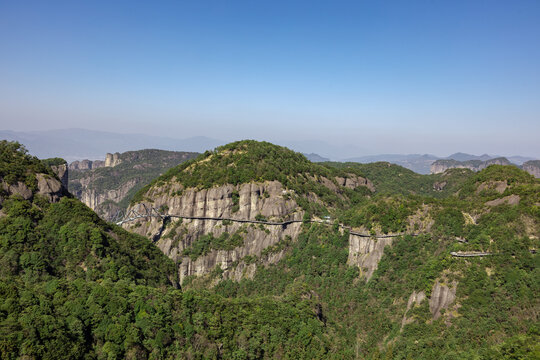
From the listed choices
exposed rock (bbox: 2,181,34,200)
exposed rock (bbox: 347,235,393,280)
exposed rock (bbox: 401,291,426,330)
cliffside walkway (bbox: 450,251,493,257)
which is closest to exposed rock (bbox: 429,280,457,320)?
exposed rock (bbox: 401,291,426,330)

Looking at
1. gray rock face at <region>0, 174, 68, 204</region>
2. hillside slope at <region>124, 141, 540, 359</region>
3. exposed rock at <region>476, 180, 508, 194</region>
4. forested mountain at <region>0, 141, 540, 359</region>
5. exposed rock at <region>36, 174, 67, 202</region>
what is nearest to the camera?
forested mountain at <region>0, 141, 540, 359</region>

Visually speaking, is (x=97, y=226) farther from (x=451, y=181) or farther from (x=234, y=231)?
(x=451, y=181)

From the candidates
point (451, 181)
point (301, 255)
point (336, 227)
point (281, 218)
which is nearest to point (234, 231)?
point (281, 218)

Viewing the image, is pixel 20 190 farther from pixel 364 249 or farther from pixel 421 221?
pixel 421 221

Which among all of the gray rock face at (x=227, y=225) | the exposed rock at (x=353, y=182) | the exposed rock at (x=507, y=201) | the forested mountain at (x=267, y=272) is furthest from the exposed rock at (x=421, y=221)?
the exposed rock at (x=353, y=182)

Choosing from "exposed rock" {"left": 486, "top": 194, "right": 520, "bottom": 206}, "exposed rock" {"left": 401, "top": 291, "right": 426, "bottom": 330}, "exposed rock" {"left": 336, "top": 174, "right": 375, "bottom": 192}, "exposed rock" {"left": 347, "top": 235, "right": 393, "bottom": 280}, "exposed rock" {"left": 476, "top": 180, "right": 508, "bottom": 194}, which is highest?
"exposed rock" {"left": 476, "top": 180, "right": 508, "bottom": 194}

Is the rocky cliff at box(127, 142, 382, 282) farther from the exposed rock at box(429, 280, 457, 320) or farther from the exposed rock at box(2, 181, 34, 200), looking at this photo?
the exposed rock at box(429, 280, 457, 320)

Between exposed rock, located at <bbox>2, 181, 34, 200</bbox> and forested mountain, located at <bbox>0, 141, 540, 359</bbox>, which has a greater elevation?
exposed rock, located at <bbox>2, 181, 34, 200</bbox>
